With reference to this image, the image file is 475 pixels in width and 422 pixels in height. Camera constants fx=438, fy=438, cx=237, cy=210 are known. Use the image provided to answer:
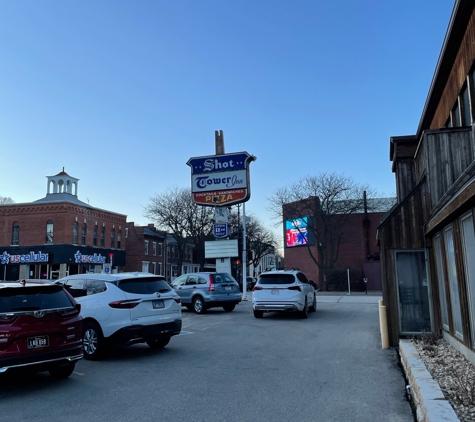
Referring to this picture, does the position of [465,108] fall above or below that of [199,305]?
above

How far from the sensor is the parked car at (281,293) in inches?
618

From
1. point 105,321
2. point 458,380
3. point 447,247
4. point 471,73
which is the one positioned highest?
point 471,73

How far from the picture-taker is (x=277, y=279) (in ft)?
52.8

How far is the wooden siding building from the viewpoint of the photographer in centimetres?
732

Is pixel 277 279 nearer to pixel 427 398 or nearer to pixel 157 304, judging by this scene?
pixel 157 304

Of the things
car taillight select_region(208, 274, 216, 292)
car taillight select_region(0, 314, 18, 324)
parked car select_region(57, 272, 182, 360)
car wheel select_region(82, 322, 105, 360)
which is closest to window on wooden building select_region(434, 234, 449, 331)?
parked car select_region(57, 272, 182, 360)

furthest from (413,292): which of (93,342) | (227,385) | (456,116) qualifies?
(93,342)

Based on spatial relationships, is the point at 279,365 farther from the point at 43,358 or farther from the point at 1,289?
the point at 1,289

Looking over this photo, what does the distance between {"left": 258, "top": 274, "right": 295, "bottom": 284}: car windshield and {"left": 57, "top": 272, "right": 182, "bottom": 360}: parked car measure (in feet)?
21.9

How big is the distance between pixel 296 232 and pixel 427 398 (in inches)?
1625

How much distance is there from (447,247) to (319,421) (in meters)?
4.86

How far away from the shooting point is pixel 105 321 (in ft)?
29.5

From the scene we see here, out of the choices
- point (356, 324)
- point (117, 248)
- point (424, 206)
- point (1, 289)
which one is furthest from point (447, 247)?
point (117, 248)

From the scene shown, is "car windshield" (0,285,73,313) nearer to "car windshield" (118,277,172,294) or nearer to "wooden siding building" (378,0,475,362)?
"car windshield" (118,277,172,294)
